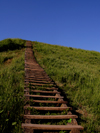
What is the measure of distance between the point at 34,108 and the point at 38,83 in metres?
2.26

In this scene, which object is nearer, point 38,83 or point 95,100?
point 95,100

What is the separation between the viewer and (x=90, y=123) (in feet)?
10.4

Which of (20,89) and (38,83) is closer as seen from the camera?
(20,89)

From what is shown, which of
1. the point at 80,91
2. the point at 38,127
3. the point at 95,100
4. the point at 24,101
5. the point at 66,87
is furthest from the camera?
the point at 66,87

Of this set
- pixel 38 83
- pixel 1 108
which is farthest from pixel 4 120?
pixel 38 83

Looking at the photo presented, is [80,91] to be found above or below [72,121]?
above

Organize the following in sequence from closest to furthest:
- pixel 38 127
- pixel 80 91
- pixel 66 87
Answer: pixel 38 127, pixel 80 91, pixel 66 87

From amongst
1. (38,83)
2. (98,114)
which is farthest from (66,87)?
(98,114)

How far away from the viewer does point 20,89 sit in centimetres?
455

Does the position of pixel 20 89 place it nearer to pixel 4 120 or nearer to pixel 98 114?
pixel 4 120

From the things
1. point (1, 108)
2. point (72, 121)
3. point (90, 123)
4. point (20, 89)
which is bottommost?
point (90, 123)

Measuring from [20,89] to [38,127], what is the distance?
7.94 feet

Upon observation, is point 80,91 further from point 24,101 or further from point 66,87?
point 24,101

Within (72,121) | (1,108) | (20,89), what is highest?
(20,89)
